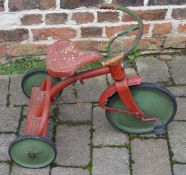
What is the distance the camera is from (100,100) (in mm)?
2652

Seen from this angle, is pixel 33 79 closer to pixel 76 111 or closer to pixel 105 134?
pixel 76 111

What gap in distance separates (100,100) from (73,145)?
1.23ft

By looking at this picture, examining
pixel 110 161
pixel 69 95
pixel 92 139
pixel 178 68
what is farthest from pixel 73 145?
pixel 178 68

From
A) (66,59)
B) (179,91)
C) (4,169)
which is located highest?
(66,59)

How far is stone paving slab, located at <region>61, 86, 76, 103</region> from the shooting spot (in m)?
3.12

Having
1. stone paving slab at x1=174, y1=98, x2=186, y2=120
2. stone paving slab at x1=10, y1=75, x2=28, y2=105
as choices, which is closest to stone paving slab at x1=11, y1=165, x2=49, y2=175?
stone paving slab at x1=10, y1=75, x2=28, y2=105

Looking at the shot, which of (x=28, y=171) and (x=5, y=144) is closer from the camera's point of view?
(x=28, y=171)

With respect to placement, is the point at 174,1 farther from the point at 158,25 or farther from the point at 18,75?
the point at 18,75

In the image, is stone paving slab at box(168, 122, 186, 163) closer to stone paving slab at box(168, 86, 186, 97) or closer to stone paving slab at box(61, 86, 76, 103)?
stone paving slab at box(168, 86, 186, 97)

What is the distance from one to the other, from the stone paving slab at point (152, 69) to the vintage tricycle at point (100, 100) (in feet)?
1.75

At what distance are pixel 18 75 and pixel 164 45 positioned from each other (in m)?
1.18

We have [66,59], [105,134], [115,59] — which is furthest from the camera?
[105,134]

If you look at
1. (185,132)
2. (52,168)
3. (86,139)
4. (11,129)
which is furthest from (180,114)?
(11,129)

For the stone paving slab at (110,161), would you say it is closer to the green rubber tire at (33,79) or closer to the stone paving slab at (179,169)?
the stone paving slab at (179,169)
